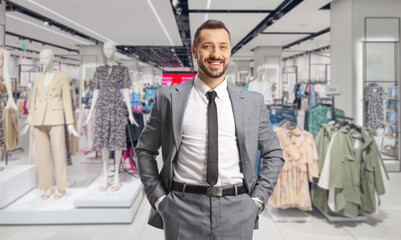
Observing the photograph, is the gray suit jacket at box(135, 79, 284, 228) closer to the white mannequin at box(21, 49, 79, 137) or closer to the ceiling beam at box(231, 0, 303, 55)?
the white mannequin at box(21, 49, 79, 137)

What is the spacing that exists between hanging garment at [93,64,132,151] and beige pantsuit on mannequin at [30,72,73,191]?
0.36 m

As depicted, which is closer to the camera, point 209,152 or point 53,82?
point 209,152

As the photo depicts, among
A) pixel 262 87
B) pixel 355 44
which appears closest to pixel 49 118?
pixel 262 87

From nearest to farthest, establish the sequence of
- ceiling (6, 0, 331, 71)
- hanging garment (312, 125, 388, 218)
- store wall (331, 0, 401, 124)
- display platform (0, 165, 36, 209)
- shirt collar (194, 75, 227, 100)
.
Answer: shirt collar (194, 75, 227, 100)
hanging garment (312, 125, 388, 218)
display platform (0, 165, 36, 209)
store wall (331, 0, 401, 124)
ceiling (6, 0, 331, 71)

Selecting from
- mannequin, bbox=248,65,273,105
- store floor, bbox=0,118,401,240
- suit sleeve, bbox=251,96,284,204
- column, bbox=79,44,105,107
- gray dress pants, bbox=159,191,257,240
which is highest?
column, bbox=79,44,105,107

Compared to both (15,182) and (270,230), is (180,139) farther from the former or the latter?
(15,182)

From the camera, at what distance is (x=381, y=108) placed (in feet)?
21.1

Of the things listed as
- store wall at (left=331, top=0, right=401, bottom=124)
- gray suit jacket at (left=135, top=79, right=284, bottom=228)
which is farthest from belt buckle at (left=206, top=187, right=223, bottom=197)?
store wall at (left=331, top=0, right=401, bottom=124)

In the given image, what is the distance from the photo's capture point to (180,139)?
1380 mm

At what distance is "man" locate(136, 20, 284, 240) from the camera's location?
134 cm

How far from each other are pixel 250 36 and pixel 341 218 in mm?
8881

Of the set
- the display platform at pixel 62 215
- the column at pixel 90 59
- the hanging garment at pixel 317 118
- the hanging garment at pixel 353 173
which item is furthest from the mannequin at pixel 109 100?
the column at pixel 90 59

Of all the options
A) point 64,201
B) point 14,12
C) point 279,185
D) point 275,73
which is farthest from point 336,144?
point 275,73

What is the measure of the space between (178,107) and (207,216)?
48cm
